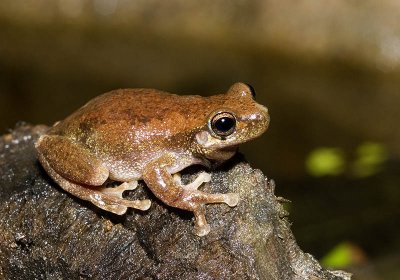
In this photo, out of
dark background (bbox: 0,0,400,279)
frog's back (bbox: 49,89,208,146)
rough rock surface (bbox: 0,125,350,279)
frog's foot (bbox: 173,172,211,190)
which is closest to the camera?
rough rock surface (bbox: 0,125,350,279)

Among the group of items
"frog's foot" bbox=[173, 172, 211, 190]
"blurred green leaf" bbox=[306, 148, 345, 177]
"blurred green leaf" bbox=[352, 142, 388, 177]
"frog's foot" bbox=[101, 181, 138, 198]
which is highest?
"blurred green leaf" bbox=[352, 142, 388, 177]

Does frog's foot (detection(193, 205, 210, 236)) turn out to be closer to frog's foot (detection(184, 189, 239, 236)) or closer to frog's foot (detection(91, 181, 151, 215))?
frog's foot (detection(184, 189, 239, 236))

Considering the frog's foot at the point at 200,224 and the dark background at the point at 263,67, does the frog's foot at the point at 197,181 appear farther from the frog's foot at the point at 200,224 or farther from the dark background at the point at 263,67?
the dark background at the point at 263,67

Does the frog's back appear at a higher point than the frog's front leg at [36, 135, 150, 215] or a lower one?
higher

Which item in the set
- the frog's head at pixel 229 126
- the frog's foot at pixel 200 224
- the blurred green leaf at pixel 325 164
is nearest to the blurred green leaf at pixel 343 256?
the blurred green leaf at pixel 325 164

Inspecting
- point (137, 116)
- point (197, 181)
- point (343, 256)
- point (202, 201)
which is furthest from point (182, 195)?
point (343, 256)

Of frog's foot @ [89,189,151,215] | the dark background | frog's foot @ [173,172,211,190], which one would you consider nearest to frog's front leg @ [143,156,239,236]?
frog's foot @ [173,172,211,190]

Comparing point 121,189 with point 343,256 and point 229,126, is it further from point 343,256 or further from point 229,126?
point 343,256
